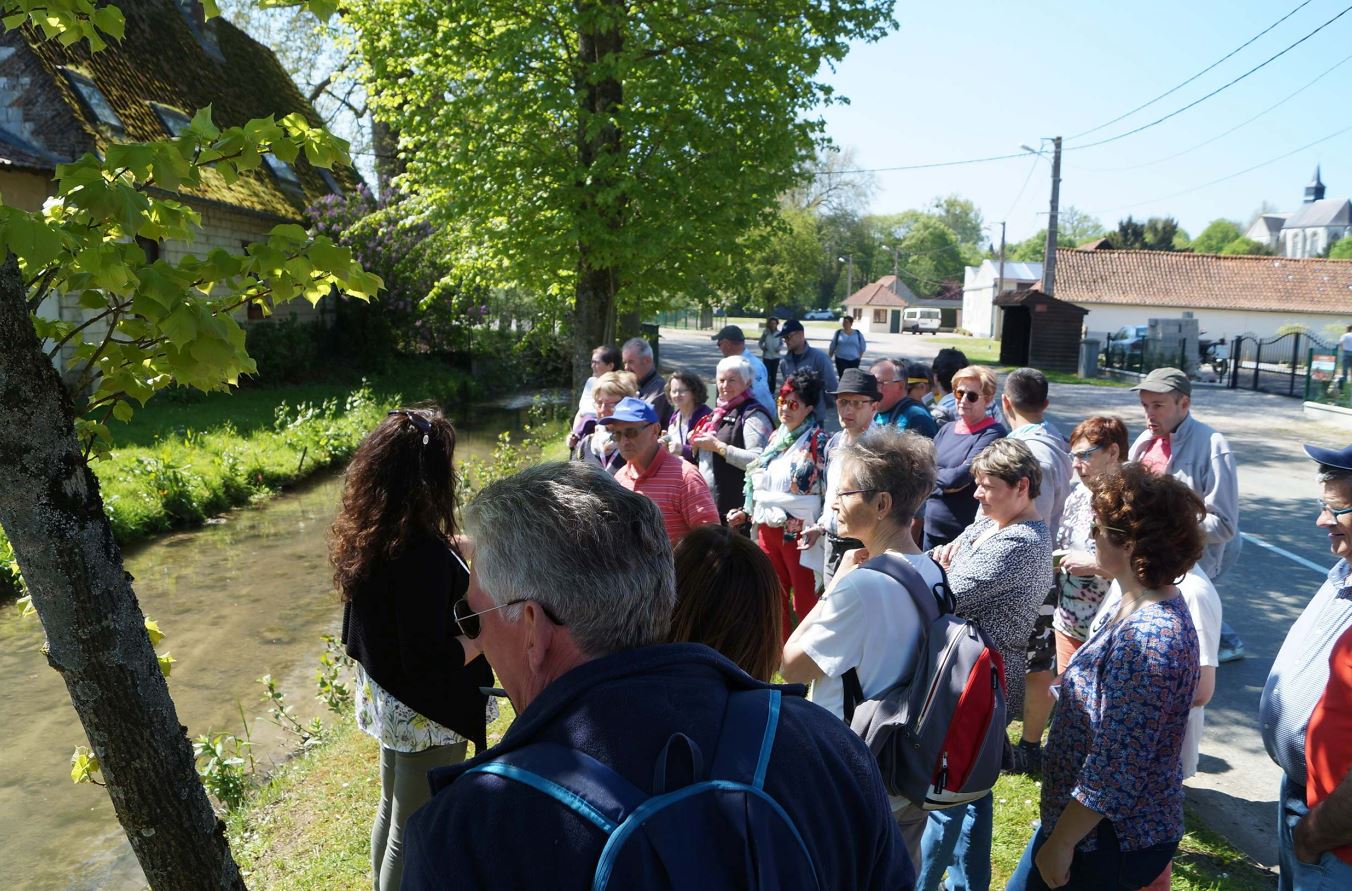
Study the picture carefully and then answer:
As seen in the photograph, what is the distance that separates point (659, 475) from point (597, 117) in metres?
8.48

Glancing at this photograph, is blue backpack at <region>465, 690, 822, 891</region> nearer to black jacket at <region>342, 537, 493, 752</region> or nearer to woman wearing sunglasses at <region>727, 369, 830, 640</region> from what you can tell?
black jacket at <region>342, 537, 493, 752</region>

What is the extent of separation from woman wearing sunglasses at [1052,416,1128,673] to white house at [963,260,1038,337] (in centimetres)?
5544

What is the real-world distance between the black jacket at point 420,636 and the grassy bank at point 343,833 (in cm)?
134

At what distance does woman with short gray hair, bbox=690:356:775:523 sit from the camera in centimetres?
641

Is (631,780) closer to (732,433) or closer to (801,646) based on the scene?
(801,646)

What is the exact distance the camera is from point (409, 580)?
3.18 metres

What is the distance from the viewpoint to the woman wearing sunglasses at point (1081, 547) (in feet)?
14.4

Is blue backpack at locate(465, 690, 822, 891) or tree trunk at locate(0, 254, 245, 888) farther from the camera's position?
tree trunk at locate(0, 254, 245, 888)

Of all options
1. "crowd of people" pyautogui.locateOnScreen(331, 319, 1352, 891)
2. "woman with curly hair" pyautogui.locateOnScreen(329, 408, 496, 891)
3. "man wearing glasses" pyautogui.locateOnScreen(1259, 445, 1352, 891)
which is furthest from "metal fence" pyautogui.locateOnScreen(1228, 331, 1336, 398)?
"woman with curly hair" pyautogui.locateOnScreen(329, 408, 496, 891)

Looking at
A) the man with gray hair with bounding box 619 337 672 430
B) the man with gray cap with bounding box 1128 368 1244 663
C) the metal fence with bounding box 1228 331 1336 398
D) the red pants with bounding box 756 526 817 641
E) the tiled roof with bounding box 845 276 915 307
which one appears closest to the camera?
the man with gray cap with bounding box 1128 368 1244 663

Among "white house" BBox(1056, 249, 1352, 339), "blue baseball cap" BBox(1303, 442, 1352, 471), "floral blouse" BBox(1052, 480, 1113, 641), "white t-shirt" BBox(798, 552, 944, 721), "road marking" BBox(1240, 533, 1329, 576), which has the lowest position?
"road marking" BBox(1240, 533, 1329, 576)

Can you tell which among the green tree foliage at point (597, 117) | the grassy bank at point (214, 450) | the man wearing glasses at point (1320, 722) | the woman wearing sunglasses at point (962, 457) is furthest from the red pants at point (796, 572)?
the green tree foliage at point (597, 117)

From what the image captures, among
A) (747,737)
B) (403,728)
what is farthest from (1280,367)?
(747,737)

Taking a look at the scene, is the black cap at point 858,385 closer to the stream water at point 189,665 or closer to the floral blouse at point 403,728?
the floral blouse at point 403,728
